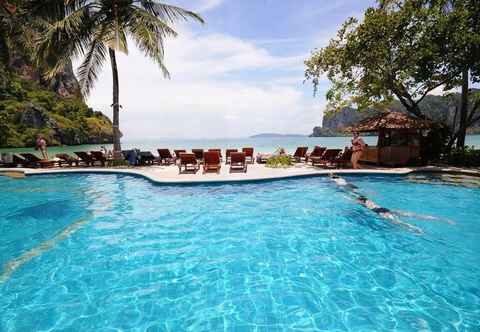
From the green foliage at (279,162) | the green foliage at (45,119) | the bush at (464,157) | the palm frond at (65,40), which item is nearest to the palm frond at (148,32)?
the palm frond at (65,40)

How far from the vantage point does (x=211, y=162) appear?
12.7 metres

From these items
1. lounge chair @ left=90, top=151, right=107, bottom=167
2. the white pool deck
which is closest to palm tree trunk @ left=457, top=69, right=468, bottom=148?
the white pool deck

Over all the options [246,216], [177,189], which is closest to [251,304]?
[246,216]

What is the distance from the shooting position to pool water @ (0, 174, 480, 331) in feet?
11.3

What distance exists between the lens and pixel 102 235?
6.10m

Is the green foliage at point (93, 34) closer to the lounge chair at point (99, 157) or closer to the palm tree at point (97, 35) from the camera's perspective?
the palm tree at point (97, 35)

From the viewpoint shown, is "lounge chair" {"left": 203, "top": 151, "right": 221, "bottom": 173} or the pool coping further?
"lounge chair" {"left": 203, "top": 151, "right": 221, "bottom": 173}

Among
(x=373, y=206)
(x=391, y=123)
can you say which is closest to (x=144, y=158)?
(x=373, y=206)

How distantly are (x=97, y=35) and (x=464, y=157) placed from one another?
20.0 meters

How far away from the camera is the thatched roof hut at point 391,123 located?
1452 centimetres

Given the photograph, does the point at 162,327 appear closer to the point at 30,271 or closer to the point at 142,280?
the point at 142,280

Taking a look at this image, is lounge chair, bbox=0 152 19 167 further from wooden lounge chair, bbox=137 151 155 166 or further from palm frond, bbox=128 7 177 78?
palm frond, bbox=128 7 177 78

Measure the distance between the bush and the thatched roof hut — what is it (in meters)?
1.93

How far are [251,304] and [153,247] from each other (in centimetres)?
254
